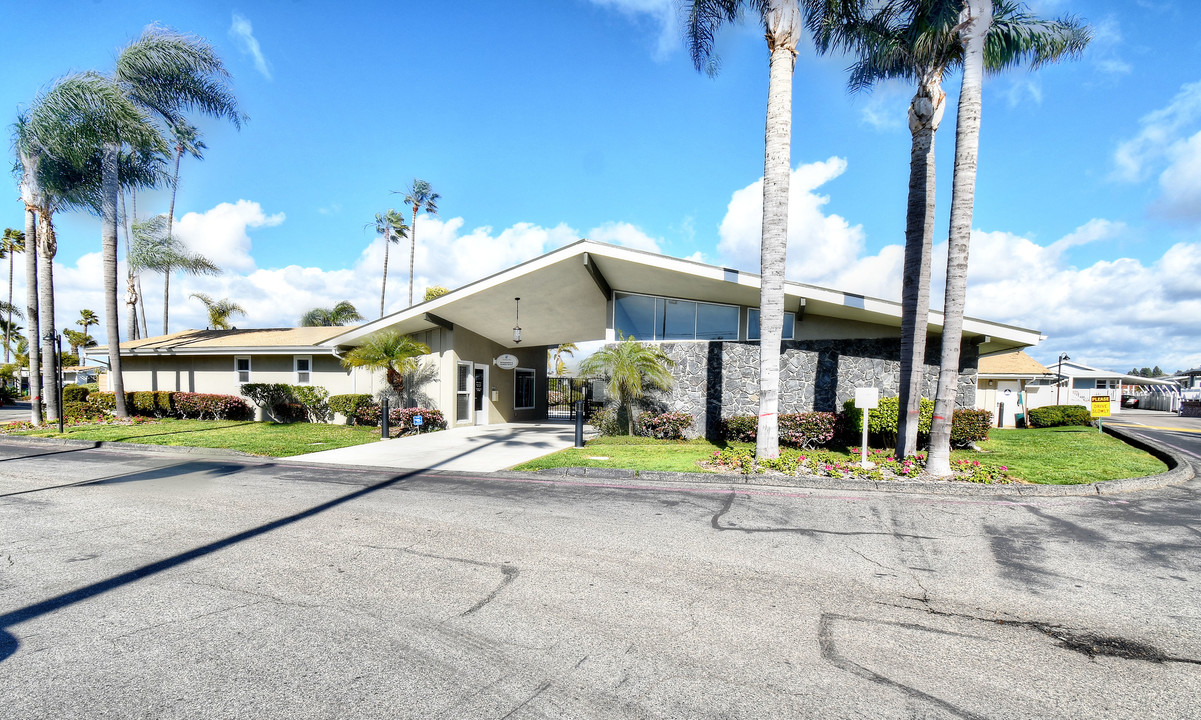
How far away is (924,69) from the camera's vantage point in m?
10.1

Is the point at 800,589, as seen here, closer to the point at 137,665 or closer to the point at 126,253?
the point at 137,665

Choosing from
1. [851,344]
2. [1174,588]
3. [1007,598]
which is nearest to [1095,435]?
[851,344]

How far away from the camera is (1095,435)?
15570 millimetres

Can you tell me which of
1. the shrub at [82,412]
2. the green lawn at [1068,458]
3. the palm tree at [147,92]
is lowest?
the shrub at [82,412]

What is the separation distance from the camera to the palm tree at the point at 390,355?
15.6 m

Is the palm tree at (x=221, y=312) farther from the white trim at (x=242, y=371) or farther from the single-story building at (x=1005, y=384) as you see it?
the single-story building at (x=1005, y=384)

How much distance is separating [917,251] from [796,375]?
15.0 ft

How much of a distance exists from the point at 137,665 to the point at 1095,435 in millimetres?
21705

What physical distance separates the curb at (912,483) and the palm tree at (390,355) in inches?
328

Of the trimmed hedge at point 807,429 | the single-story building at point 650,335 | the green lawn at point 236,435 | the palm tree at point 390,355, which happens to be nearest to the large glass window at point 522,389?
the single-story building at point 650,335

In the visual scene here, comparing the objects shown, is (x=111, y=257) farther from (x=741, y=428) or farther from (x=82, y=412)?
(x=741, y=428)

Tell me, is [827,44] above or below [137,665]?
above

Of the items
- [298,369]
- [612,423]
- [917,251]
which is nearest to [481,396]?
[612,423]

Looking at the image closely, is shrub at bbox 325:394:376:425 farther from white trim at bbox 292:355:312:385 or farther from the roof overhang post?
the roof overhang post
